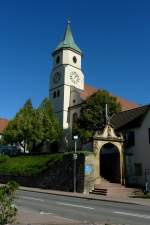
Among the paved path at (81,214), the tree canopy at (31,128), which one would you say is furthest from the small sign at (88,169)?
the tree canopy at (31,128)

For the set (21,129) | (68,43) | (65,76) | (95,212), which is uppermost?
(68,43)

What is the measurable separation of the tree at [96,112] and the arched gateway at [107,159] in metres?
20.5

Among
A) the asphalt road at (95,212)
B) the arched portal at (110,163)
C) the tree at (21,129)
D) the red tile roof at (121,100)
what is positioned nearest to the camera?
the asphalt road at (95,212)

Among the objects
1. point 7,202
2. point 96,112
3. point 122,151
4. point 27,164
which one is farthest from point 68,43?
point 7,202

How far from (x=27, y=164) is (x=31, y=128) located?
706 inches

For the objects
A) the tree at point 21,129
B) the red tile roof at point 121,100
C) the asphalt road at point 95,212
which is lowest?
the asphalt road at point 95,212

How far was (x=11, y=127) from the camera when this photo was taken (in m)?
60.2

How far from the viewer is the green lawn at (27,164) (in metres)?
37.8

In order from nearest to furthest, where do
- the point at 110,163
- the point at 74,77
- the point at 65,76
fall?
the point at 110,163 → the point at 65,76 → the point at 74,77

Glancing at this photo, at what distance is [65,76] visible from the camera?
7550 cm

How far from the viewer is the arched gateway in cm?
3238

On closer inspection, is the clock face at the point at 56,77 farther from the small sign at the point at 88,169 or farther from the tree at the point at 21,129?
the small sign at the point at 88,169

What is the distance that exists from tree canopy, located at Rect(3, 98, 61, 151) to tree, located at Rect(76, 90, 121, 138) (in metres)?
5.45

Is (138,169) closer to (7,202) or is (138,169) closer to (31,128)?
(7,202)
